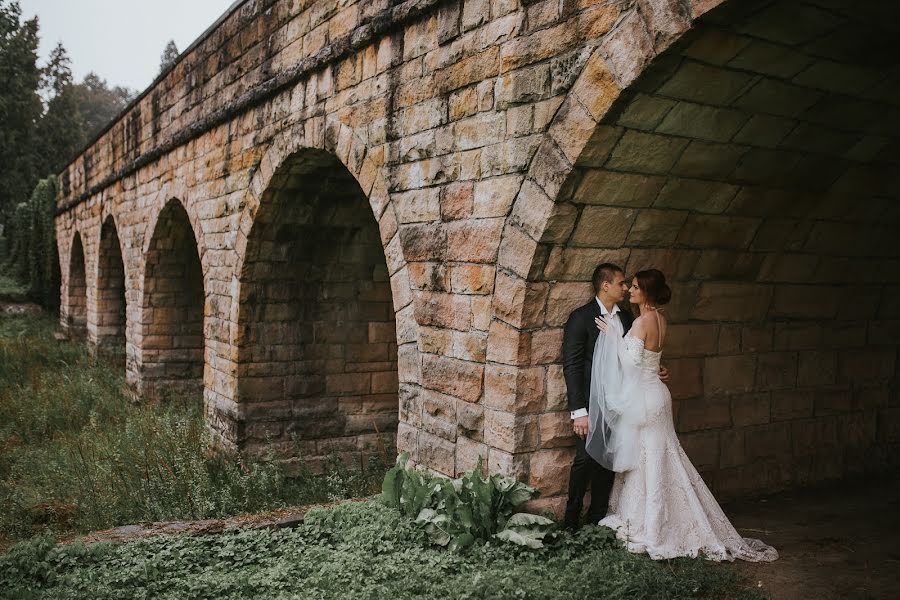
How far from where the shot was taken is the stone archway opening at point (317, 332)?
7.89 m

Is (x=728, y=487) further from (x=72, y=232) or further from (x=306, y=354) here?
(x=72, y=232)

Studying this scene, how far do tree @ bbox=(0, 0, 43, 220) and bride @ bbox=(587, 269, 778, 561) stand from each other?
29.4 m

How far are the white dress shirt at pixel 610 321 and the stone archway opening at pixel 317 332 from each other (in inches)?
155

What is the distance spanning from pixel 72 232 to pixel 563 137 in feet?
61.8

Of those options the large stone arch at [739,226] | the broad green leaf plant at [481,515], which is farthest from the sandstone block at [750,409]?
the broad green leaf plant at [481,515]

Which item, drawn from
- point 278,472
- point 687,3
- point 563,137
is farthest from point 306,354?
point 687,3

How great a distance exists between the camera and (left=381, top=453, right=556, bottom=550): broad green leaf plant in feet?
13.5

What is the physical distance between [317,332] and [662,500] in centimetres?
493

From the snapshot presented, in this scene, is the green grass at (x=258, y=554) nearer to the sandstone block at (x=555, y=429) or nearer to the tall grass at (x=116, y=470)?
the tall grass at (x=116, y=470)

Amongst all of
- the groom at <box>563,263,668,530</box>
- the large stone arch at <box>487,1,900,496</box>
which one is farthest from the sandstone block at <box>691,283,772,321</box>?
the groom at <box>563,263,668,530</box>

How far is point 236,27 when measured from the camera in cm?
843

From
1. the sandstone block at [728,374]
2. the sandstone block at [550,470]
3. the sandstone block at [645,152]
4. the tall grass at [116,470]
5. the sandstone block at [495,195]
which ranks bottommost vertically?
the tall grass at [116,470]

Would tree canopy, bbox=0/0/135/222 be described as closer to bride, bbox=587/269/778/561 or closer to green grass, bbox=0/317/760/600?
green grass, bbox=0/317/760/600

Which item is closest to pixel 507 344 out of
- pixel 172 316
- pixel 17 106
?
pixel 172 316
